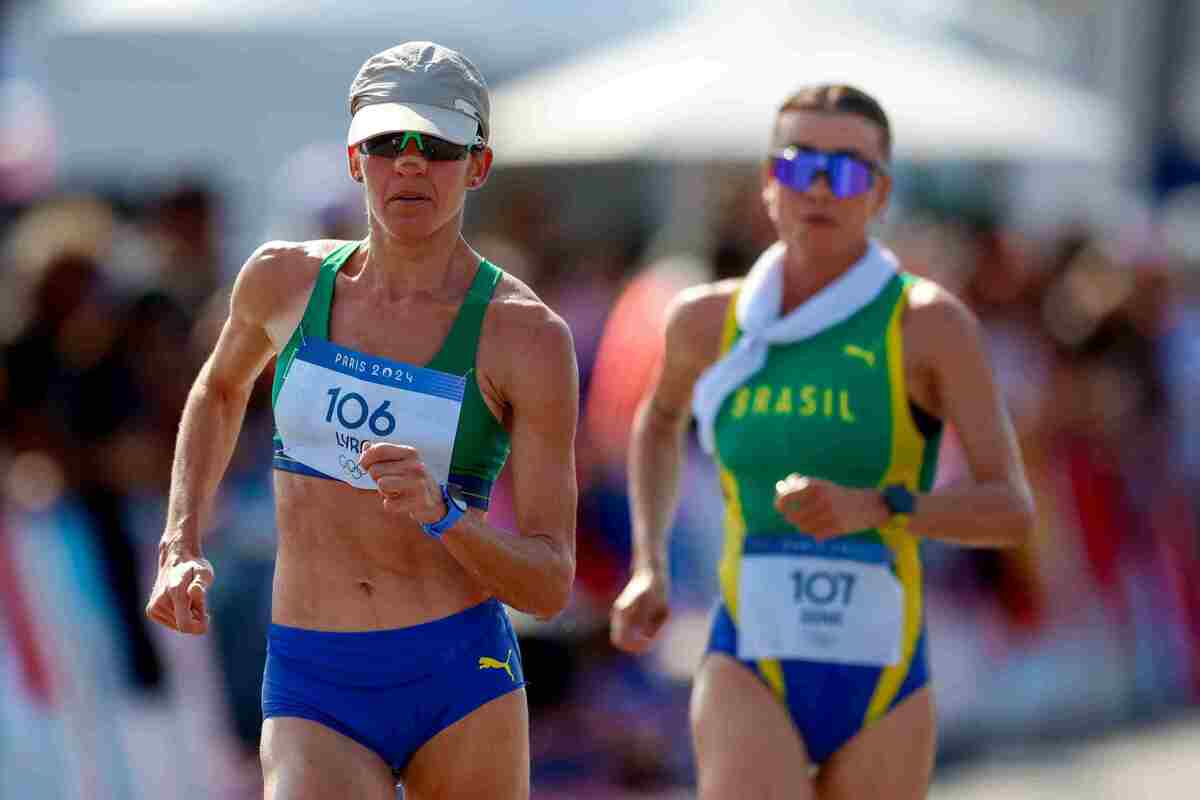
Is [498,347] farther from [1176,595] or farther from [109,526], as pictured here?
[1176,595]

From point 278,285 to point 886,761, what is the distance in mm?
1775

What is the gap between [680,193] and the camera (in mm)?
13367

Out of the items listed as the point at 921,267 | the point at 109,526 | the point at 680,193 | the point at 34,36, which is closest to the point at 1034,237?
the point at 680,193

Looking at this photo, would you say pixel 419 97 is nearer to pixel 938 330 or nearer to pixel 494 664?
pixel 494 664

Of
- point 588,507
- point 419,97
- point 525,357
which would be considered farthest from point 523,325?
point 588,507

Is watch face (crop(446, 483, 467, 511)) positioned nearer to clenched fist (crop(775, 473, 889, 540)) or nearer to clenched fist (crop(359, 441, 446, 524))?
clenched fist (crop(359, 441, 446, 524))

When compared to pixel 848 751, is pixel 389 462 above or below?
above

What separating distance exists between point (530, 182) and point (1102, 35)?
30.9ft

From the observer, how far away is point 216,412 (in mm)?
5113

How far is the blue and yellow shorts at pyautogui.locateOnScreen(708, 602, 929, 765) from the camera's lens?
5.51 m

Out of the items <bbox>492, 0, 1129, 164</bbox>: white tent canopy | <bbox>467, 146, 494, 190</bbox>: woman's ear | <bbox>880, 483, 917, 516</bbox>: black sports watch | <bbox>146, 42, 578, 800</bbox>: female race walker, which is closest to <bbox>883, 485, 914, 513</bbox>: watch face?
<bbox>880, 483, 917, 516</bbox>: black sports watch

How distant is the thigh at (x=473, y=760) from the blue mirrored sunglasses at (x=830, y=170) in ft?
5.36

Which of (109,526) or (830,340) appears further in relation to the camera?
(109,526)

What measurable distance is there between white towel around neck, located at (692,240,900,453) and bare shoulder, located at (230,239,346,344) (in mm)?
1194
